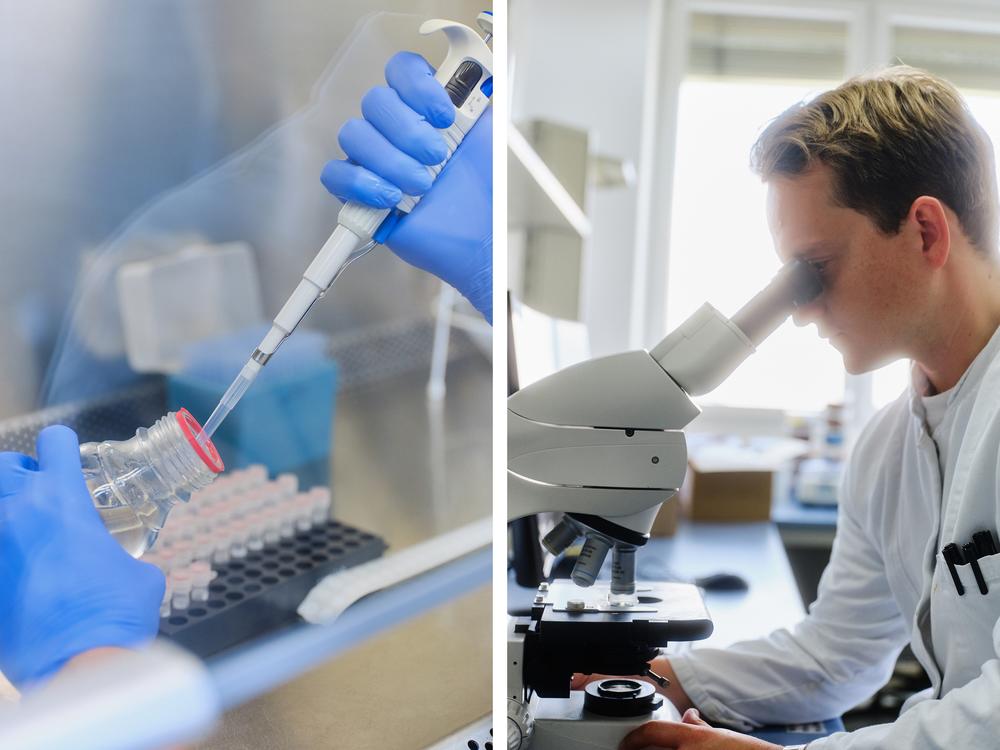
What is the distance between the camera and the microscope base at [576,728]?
3.04 ft

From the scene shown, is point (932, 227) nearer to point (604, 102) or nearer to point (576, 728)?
point (576, 728)

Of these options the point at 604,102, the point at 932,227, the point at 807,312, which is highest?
the point at 604,102

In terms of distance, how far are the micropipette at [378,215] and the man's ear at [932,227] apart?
0.62 meters

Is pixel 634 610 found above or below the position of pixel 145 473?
below

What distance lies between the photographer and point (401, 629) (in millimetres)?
1020

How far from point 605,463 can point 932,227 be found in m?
0.61

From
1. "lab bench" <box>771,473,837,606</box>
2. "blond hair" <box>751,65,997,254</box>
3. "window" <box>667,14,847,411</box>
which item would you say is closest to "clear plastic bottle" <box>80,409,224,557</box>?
"blond hair" <box>751,65,997,254</box>

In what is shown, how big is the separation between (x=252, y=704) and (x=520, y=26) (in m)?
2.11

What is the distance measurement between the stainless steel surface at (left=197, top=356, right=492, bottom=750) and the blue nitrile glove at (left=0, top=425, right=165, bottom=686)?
13 centimetres

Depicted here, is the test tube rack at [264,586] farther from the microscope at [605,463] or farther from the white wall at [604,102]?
the white wall at [604,102]

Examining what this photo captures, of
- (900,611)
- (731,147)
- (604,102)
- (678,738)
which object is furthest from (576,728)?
(731,147)

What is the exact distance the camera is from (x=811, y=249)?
46.0 inches

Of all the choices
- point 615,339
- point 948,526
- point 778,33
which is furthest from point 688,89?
point 948,526

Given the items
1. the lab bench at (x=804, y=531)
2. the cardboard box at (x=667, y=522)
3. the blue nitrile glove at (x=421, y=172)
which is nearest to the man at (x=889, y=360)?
Result: the blue nitrile glove at (x=421, y=172)
